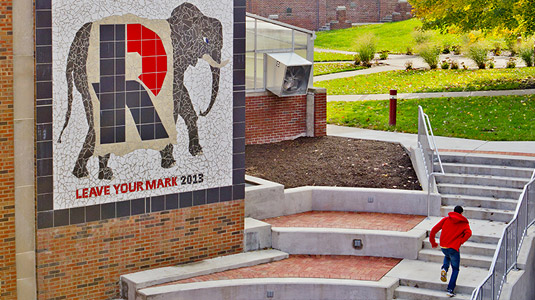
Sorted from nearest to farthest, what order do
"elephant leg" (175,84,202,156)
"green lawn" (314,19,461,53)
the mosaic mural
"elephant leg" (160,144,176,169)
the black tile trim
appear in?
the black tile trim < the mosaic mural < "elephant leg" (160,144,176,169) < "elephant leg" (175,84,202,156) < "green lawn" (314,19,461,53)

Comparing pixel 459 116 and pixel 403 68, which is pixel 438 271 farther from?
pixel 403 68

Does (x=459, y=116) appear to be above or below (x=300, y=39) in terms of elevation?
below

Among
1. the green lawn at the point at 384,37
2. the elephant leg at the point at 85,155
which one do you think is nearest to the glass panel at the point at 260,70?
the elephant leg at the point at 85,155

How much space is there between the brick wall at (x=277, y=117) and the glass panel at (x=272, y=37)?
1.18m

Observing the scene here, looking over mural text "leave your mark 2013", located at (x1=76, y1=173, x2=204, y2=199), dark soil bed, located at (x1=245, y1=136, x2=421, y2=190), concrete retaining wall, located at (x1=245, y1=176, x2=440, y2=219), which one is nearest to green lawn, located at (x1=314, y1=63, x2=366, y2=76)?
dark soil bed, located at (x1=245, y1=136, x2=421, y2=190)

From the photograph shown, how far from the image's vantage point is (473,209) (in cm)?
1758

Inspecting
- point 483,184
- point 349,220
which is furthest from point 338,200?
point 483,184

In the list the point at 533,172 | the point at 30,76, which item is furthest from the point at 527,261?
the point at 30,76

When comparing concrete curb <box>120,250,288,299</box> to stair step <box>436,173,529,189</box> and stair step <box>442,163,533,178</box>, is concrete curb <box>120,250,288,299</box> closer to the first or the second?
stair step <box>436,173,529,189</box>

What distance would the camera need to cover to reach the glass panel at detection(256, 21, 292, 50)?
2131cm

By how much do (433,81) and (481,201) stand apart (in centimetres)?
1435

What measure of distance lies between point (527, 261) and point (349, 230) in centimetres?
313

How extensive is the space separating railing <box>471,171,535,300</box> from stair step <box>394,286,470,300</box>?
2.58 feet

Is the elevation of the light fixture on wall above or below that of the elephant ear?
below
